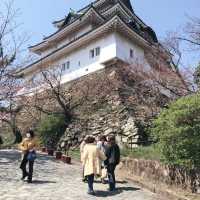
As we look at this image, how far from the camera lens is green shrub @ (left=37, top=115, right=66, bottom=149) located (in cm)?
3316

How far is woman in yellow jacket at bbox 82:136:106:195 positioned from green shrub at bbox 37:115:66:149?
59.6 ft

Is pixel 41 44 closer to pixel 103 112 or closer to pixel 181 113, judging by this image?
pixel 103 112

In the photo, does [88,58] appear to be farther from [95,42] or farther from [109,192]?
[109,192]

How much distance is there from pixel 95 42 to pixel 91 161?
25779mm

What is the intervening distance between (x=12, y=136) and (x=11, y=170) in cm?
2195

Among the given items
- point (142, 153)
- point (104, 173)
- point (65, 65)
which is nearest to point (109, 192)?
point (104, 173)

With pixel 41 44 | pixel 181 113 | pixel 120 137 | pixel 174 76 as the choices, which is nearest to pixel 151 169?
pixel 181 113

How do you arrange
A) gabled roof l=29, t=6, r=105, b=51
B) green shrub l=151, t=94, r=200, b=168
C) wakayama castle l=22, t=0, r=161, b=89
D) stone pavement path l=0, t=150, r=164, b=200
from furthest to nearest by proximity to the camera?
gabled roof l=29, t=6, r=105, b=51 < wakayama castle l=22, t=0, r=161, b=89 < green shrub l=151, t=94, r=200, b=168 < stone pavement path l=0, t=150, r=164, b=200

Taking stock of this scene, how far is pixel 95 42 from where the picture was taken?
39.3 m

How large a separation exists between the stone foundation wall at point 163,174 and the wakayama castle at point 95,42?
18582 mm

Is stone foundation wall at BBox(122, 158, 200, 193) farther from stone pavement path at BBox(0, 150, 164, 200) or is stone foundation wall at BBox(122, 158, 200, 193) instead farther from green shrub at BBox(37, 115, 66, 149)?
green shrub at BBox(37, 115, 66, 149)

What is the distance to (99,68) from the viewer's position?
38.1 metres

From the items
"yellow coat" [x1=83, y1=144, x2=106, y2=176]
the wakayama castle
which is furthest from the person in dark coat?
the wakayama castle

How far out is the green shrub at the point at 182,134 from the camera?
16234 mm
